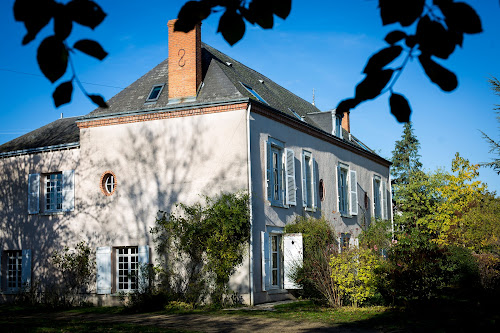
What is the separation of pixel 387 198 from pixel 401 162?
54.7ft

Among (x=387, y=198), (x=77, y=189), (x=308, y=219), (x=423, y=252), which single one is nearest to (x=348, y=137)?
(x=387, y=198)

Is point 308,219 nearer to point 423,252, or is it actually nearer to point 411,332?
point 423,252

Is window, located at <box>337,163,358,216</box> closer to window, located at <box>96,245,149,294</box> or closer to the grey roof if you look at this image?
window, located at <box>96,245,149,294</box>

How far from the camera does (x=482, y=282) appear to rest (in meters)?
13.5

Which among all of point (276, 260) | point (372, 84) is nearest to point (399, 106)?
point (372, 84)

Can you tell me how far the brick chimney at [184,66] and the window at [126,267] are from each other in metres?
4.74

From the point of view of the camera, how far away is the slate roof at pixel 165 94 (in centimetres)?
1671

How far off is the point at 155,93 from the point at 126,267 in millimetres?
5465

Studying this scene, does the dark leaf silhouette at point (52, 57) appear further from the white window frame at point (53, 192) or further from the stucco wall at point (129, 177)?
the white window frame at point (53, 192)

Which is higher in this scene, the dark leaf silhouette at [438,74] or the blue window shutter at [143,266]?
the dark leaf silhouette at [438,74]

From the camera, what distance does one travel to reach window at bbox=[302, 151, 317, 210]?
19047mm

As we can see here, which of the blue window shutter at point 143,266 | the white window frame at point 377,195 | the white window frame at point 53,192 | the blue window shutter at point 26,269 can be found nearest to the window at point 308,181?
the blue window shutter at point 143,266

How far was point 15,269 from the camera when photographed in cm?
1870

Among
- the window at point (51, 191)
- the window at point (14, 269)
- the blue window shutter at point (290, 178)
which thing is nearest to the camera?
the blue window shutter at point (290, 178)
